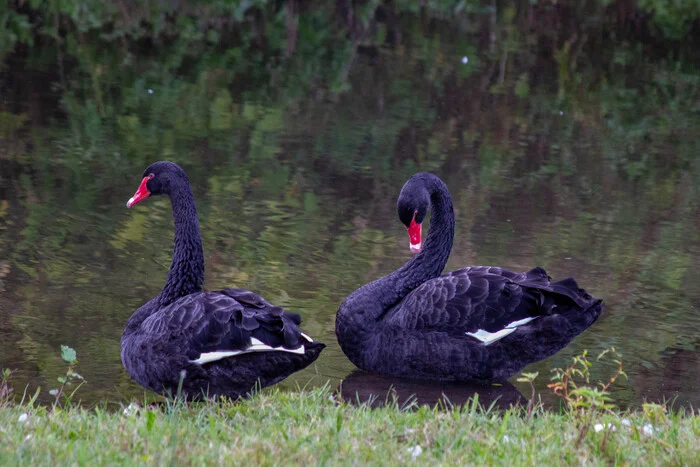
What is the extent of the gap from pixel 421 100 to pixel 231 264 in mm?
5493

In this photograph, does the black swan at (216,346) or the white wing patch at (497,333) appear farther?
the white wing patch at (497,333)

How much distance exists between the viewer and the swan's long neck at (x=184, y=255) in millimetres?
5145

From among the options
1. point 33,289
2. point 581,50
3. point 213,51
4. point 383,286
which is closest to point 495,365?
point 383,286

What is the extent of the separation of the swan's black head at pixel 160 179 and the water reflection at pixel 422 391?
1345 mm

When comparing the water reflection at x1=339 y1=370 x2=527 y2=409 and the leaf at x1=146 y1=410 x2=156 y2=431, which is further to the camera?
the water reflection at x1=339 y1=370 x2=527 y2=409

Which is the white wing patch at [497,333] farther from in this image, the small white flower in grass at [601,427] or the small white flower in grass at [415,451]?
the small white flower in grass at [415,451]

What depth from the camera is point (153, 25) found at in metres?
15.1

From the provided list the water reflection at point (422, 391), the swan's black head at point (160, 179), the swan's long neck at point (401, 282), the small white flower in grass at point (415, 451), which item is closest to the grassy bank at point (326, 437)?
the small white flower in grass at point (415, 451)

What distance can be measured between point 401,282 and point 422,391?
0.74m

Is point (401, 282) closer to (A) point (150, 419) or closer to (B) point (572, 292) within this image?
(B) point (572, 292)

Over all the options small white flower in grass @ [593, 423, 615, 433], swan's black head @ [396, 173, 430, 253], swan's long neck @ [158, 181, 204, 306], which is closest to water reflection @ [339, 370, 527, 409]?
swan's black head @ [396, 173, 430, 253]

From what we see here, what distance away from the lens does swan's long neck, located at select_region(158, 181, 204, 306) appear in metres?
5.14

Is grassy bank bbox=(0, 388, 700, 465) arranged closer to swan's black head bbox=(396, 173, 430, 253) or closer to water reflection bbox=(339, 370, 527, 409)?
water reflection bbox=(339, 370, 527, 409)

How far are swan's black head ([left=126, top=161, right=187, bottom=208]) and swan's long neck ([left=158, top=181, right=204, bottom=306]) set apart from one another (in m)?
0.05
